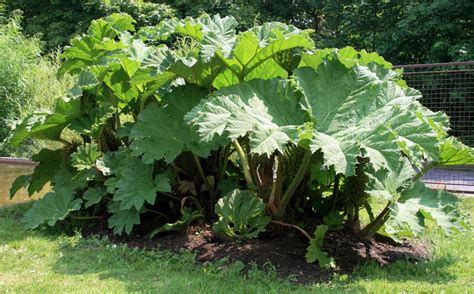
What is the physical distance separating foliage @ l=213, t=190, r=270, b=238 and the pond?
341 cm

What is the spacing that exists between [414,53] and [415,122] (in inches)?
364

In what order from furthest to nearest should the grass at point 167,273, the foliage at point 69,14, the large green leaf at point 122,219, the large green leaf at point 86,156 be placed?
the foliage at point 69,14, the large green leaf at point 86,156, the large green leaf at point 122,219, the grass at point 167,273

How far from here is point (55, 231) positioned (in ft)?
14.2

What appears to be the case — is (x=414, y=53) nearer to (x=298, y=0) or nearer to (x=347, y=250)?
(x=298, y=0)

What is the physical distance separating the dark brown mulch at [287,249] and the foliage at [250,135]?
111 millimetres

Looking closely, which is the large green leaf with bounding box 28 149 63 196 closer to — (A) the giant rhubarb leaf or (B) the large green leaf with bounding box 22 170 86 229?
(B) the large green leaf with bounding box 22 170 86 229

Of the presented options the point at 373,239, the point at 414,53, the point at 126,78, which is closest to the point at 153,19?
the point at 414,53

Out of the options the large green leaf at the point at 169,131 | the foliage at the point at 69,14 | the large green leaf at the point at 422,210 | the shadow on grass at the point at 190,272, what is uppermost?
the foliage at the point at 69,14

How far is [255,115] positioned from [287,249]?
99 centimetres

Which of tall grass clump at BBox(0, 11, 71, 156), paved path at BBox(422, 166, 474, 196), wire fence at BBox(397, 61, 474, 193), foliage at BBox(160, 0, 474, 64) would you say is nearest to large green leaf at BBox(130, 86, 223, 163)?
paved path at BBox(422, 166, 474, 196)

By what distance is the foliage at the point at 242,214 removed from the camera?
351 cm

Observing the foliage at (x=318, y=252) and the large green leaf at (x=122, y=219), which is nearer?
the foliage at (x=318, y=252)

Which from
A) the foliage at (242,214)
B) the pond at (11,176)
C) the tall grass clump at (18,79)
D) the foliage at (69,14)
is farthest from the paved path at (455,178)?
the foliage at (69,14)

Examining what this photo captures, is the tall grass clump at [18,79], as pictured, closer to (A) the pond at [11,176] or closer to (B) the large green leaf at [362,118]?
(A) the pond at [11,176]
